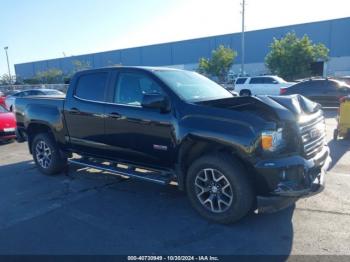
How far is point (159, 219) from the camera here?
4219mm

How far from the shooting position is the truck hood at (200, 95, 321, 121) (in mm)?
3758

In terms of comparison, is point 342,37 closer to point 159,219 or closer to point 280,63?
point 280,63

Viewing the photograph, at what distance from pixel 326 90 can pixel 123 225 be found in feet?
46.0

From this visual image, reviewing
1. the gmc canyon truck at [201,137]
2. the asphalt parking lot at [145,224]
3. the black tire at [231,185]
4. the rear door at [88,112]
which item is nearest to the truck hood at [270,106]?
the gmc canyon truck at [201,137]

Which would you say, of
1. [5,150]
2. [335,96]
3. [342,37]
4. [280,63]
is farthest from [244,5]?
[5,150]

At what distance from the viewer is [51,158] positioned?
6191 mm

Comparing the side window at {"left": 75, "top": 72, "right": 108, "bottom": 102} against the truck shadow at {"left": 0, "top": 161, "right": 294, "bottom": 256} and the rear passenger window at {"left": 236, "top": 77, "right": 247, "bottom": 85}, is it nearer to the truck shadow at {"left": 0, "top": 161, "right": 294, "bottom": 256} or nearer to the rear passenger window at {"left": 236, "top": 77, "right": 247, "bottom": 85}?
the truck shadow at {"left": 0, "top": 161, "right": 294, "bottom": 256}

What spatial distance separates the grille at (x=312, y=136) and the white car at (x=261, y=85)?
1793cm

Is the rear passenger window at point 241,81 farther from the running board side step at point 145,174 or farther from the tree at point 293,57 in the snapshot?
the running board side step at point 145,174

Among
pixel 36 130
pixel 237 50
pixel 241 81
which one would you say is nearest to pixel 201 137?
pixel 36 130

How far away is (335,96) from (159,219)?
1374cm

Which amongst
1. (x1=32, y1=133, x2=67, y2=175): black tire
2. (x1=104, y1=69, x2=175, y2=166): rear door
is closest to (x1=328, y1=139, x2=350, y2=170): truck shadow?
(x1=104, y1=69, x2=175, y2=166): rear door

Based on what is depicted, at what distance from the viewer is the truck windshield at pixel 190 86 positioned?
4523 millimetres

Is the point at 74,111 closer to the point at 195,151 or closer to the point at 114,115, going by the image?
the point at 114,115
